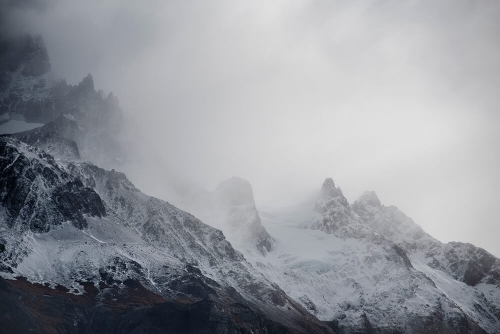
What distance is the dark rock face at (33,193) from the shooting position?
17312 centimetres

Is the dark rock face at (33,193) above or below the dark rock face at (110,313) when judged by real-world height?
above

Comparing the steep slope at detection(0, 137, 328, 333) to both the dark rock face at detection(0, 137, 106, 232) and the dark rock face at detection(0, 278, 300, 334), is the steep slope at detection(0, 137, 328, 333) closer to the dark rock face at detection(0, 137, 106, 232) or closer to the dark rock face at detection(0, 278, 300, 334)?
the dark rock face at detection(0, 137, 106, 232)

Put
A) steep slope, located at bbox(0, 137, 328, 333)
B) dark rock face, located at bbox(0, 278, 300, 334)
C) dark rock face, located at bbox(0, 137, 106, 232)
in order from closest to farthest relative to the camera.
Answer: dark rock face, located at bbox(0, 278, 300, 334), steep slope, located at bbox(0, 137, 328, 333), dark rock face, located at bbox(0, 137, 106, 232)

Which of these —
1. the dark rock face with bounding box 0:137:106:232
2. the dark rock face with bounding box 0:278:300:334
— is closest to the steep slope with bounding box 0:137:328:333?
the dark rock face with bounding box 0:137:106:232

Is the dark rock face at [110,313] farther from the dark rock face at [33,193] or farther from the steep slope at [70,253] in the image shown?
the dark rock face at [33,193]

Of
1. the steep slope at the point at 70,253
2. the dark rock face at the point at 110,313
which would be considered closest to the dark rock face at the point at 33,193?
the steep slope at the point at 70,253

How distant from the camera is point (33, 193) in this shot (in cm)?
18188

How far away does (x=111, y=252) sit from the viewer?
184 m

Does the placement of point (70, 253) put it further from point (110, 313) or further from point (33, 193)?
point (110, 313)

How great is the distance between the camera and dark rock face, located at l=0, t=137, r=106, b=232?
17312 cm

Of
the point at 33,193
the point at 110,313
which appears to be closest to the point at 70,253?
the point at 33,193

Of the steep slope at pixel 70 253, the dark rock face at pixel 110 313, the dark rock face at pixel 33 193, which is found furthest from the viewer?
the dark rock face at pixel 33 193

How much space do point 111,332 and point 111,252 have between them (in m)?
50.4

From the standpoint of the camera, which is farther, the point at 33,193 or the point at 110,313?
the point at 33,193
